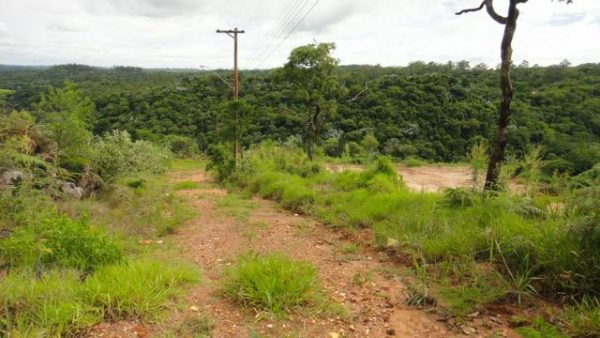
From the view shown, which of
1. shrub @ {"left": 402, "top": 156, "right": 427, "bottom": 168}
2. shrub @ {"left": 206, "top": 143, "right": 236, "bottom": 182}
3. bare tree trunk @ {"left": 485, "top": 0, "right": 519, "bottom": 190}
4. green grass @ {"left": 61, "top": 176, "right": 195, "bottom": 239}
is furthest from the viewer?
shrub @ {"left": 402, "top": 156, "right": 427, "bottom": 168}

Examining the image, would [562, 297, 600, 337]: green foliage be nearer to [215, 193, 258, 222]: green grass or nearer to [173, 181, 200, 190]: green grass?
[215, 193, 258, 222]: green grass

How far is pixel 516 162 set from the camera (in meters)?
5.41

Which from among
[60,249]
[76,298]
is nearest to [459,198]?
[76,298]

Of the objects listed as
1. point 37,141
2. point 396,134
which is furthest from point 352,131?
point 37,141

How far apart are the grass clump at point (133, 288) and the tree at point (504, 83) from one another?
4253 millimetres

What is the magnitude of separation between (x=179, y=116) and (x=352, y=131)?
16.9 metres

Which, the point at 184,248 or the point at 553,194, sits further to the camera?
the point at 184,248

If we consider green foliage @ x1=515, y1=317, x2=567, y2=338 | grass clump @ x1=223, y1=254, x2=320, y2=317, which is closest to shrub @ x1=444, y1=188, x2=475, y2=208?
green foliage @ x1=515, y1=317, x2=567, y2=338

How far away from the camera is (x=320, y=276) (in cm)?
410

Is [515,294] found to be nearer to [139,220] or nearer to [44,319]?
[44,319]

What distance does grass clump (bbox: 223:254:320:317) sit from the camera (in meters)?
3.17

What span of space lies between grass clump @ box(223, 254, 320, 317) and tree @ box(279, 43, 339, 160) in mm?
12573

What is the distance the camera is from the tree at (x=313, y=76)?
15492 millimetres

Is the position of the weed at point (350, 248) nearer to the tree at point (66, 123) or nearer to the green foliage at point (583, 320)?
the green foliage at point (583, 320)
